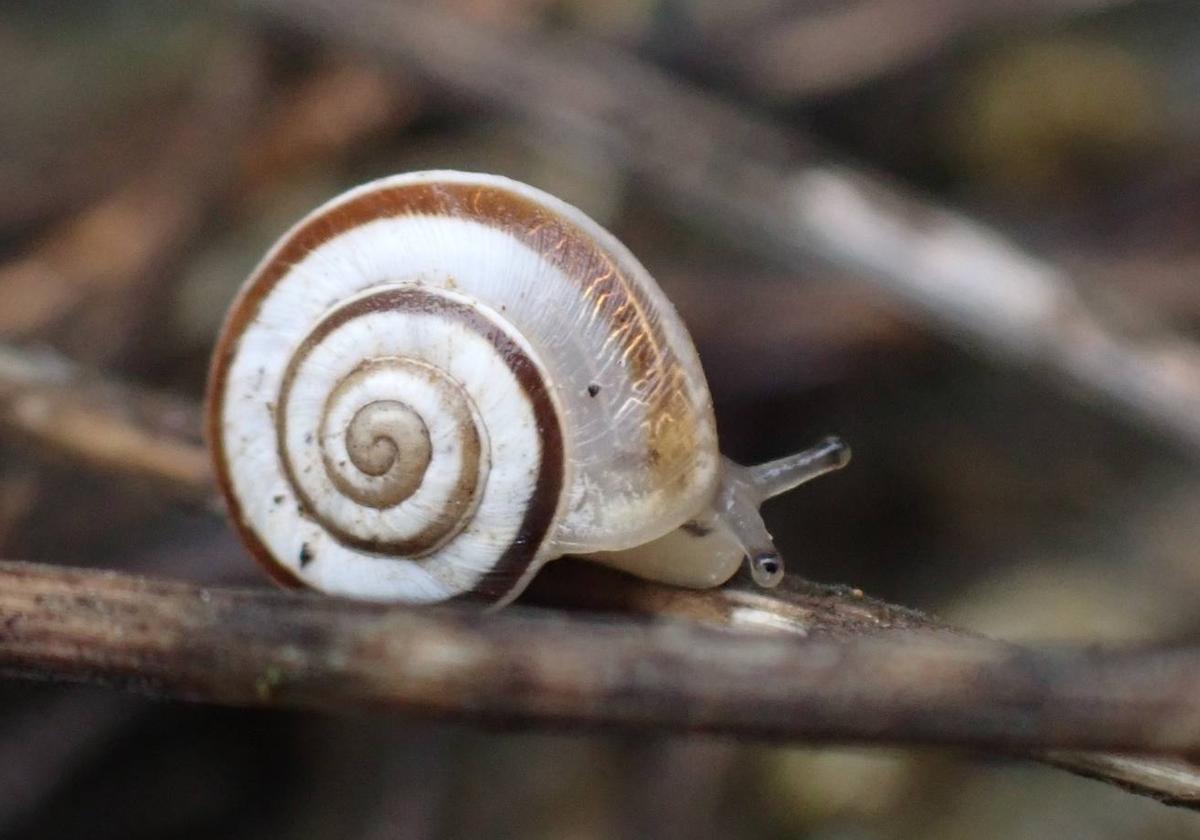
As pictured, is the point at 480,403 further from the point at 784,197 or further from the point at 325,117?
the point at 325,117

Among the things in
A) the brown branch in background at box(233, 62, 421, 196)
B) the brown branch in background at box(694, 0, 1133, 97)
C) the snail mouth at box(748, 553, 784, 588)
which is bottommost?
the snail mouth at box(748, 553, 784, 588)

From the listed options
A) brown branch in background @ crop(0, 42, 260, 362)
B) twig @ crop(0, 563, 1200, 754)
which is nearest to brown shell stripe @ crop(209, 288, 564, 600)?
twig @ crop(0, 563, 1200, 754)

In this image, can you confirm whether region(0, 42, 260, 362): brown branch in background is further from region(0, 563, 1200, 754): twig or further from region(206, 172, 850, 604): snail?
region(0, 563, 1200, 754): twig

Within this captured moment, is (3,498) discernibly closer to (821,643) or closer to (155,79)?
(821,643)

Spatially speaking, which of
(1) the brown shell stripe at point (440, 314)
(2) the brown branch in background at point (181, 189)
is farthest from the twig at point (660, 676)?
(2) the brown branch in background at point (181, 189)

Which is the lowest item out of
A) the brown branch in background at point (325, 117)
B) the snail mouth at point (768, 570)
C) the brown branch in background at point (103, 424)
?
the brown branch in background at point (103, 424)

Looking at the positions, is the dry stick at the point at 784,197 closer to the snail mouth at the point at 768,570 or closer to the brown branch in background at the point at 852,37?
the brown branch in background at the point at 852,37
